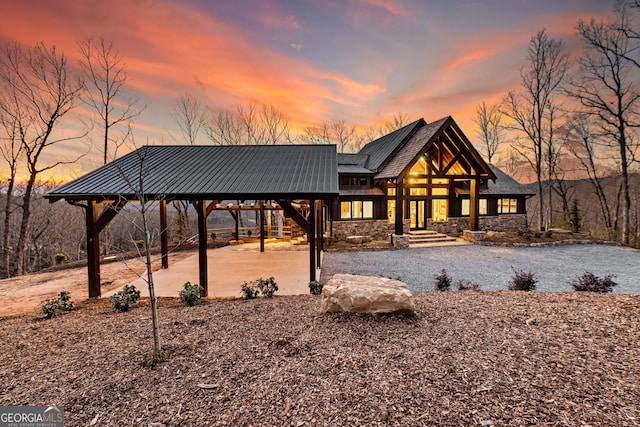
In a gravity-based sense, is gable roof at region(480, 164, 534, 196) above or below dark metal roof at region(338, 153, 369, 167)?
below

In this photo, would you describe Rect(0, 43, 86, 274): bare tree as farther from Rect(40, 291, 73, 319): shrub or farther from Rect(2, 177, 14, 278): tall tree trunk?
Rect(40, 291, 73, 319): shrub

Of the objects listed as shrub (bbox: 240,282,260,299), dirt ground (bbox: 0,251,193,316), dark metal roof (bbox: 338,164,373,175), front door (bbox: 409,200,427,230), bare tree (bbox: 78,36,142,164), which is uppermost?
bare tree (bbox: 78,36,142,164)

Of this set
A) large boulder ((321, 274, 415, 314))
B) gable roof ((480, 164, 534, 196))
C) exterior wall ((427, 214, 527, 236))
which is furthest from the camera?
gable roof ((480, 164, 534, 196))

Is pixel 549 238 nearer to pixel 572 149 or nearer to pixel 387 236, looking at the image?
pixel 387 236

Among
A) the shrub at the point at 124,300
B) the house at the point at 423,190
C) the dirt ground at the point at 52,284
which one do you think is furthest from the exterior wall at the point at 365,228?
the shrub at the point at 124,300

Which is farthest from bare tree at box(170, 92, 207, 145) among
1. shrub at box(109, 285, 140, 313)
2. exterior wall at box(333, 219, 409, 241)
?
shrub at box(109, 285, 140, 313)

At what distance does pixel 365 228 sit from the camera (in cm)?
1700

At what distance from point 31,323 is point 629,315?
11.2 metres

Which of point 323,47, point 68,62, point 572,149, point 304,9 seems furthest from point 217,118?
point 572,149

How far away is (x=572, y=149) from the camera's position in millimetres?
22781

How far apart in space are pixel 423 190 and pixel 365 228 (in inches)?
217

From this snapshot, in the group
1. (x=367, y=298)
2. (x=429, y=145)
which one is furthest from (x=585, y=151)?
(x=367, y=298)

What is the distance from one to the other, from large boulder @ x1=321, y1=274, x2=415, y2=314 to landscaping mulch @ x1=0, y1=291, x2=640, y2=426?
0.15 meters

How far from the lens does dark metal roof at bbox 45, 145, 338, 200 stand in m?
6.86
